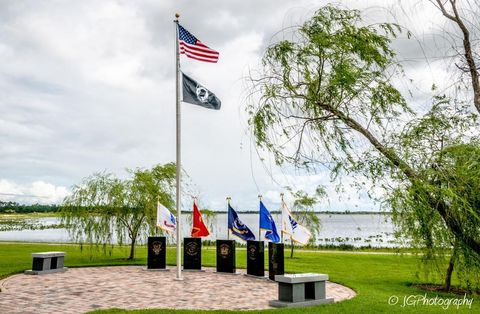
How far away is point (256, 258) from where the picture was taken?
16297 millimetres

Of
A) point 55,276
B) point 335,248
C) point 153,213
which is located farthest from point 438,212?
point 335,248

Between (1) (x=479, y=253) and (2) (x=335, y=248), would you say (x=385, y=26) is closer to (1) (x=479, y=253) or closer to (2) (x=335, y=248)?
(1) (x=479, y=253)

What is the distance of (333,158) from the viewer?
218 inches

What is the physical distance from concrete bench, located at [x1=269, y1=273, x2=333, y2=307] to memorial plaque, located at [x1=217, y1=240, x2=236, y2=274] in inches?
233

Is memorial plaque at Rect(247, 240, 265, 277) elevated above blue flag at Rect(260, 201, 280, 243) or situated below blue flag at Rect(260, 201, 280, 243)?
below

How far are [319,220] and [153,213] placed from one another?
439 inches

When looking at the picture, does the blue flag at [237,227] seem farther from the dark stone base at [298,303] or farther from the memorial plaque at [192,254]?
the dark stone base at [298,303]

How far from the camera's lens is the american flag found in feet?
48.4

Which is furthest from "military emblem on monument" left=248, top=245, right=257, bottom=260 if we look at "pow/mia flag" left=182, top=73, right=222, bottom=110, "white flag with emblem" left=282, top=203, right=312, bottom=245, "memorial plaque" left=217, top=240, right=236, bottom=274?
"pow/mia flag" left=182, top=73, right=222, bottom=110

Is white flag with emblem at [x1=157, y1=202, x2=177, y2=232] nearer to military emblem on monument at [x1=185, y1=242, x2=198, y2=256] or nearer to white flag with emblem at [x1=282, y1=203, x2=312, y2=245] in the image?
military emblem on monument at [x1=185, y1=242, x2=198, y2=256]

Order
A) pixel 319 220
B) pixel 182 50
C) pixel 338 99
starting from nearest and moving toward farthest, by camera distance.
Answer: pixel 338 99 < pixel 182 50 < pixel 319 220

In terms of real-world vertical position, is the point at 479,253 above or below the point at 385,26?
below

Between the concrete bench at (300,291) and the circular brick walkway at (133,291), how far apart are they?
499mm

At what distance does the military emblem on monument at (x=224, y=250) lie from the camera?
684 inches
